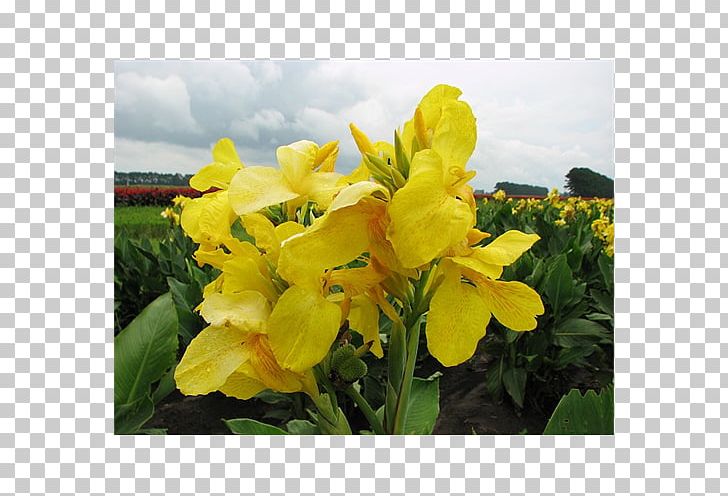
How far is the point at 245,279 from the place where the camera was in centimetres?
44

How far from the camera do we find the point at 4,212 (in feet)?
2.92

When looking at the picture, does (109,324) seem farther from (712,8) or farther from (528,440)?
(712,8)

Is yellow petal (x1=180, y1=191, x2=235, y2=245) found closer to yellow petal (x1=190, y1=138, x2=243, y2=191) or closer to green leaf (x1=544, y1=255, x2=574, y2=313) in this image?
yellow petal (x1=190, y1=138, x2=243, y2=191)

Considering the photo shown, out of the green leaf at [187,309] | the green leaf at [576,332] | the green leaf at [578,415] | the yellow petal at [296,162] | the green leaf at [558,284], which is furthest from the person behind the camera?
the green leaf at [576,332]

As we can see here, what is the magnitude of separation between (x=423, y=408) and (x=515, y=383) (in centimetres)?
90

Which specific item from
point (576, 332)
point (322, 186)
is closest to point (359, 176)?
point (322, 186)

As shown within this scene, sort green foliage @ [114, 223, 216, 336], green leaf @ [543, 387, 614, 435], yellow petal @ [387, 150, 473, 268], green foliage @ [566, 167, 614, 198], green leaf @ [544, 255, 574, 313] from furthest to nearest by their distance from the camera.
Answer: green foliage @ [114, 223, 216, 336] < green leaf @ [544, 255, 574, 313] < green foliage @ [566, 167, 614, 198] < green leaf @ [543, 387, 614, 435] < yellow petal @ [387, 150, 473, 268]

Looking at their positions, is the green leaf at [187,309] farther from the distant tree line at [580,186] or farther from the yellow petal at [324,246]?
the yellow petal at [324,246]

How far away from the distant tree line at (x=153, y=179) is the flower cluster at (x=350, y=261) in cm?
70

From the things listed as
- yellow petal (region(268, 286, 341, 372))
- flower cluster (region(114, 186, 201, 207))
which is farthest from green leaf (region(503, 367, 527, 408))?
yellow petal (region(268, 286, 341, 372))

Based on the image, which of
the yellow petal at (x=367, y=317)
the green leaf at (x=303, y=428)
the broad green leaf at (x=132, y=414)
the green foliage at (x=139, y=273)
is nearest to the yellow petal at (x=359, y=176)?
the yellow petal at (x=367, y=317)

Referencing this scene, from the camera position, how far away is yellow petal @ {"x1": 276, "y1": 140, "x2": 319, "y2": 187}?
0.49 meters

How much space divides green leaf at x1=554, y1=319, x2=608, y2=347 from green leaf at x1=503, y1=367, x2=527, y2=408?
0.51 feet

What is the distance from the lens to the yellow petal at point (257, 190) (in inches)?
17.0
